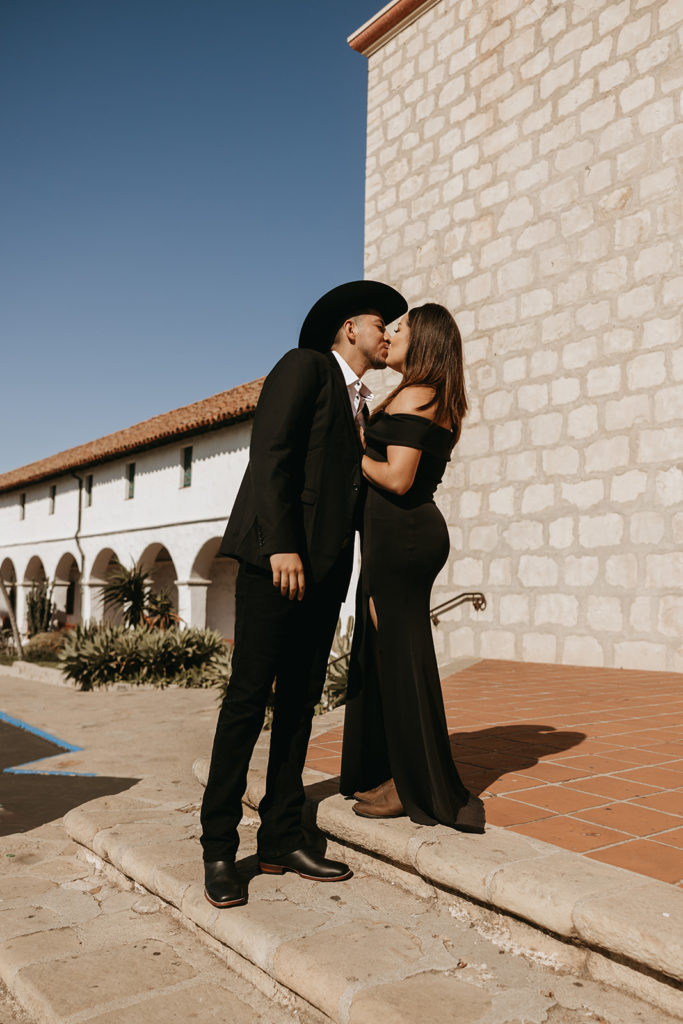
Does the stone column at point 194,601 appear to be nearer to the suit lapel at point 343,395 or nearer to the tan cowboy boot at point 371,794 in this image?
the tan cowboy boot at point 371,794

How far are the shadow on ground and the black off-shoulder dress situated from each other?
81.4 inches

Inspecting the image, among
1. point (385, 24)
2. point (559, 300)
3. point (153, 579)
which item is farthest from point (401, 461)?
point (153, 579)

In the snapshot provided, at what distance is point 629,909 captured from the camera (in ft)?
6.67

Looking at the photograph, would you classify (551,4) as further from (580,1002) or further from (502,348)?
(580,1002)

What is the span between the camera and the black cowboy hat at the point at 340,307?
297 cm

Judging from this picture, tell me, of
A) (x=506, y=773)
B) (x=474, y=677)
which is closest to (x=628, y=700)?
(x=474, y=677)

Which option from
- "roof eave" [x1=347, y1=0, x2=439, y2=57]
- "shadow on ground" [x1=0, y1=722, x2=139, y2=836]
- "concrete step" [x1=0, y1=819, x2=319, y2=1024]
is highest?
"roof eave" [x1=347, y1=0, x2=439, y2=57]

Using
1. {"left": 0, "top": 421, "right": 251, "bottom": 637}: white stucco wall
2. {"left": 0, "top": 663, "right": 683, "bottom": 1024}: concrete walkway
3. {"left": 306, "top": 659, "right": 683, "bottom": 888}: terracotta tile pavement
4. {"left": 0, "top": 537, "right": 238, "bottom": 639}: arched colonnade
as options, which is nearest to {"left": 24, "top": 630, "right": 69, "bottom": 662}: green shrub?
{"left": 0, "top": 537, "right": 238, "bottom": 639}: arched colonnade

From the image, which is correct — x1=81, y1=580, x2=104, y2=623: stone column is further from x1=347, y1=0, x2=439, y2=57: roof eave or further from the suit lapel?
the suit lapel

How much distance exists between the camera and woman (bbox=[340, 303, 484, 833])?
9.30ft

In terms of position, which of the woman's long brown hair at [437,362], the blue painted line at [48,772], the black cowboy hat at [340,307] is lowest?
the blue painted line at [48,772]

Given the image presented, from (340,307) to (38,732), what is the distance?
20.1 feet

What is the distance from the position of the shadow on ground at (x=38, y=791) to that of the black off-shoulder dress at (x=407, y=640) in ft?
6.78

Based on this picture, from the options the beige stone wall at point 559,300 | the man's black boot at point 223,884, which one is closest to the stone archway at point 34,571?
the beige stone wall at point 559,300
